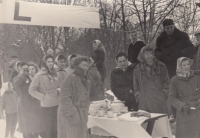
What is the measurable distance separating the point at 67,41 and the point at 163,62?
919mm

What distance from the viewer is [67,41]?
237 cm

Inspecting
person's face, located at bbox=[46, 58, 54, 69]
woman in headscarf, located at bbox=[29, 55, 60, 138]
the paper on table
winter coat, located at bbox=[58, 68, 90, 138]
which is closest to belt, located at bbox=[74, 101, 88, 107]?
winter coat, located at bbox=[58, 68, 90, 138]

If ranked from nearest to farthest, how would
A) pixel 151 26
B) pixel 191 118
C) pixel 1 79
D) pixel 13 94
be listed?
pixel 191 118 → pixel 1 79 → pixel 13 94 → pixel 151 26

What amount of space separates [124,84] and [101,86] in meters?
0.24

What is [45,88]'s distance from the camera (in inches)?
92.7

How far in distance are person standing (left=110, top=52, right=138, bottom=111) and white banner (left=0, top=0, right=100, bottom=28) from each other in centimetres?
48

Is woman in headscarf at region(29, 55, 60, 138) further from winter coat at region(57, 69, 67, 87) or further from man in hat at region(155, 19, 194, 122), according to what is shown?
man in hat at region(155, 19, 194, 122)

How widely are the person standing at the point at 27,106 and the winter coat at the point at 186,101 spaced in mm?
1201

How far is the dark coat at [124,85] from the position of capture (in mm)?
2469

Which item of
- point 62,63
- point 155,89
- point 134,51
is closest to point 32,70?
point 62,63

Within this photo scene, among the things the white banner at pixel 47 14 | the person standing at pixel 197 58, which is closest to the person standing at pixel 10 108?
the white banner at pixel 47 14

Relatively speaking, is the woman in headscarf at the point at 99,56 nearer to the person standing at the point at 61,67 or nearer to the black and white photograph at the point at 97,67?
the black and white photograph at the point at 97,67

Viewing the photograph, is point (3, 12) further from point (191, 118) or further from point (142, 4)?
point (191, 118)

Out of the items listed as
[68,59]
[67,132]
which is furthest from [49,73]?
[67,132]
